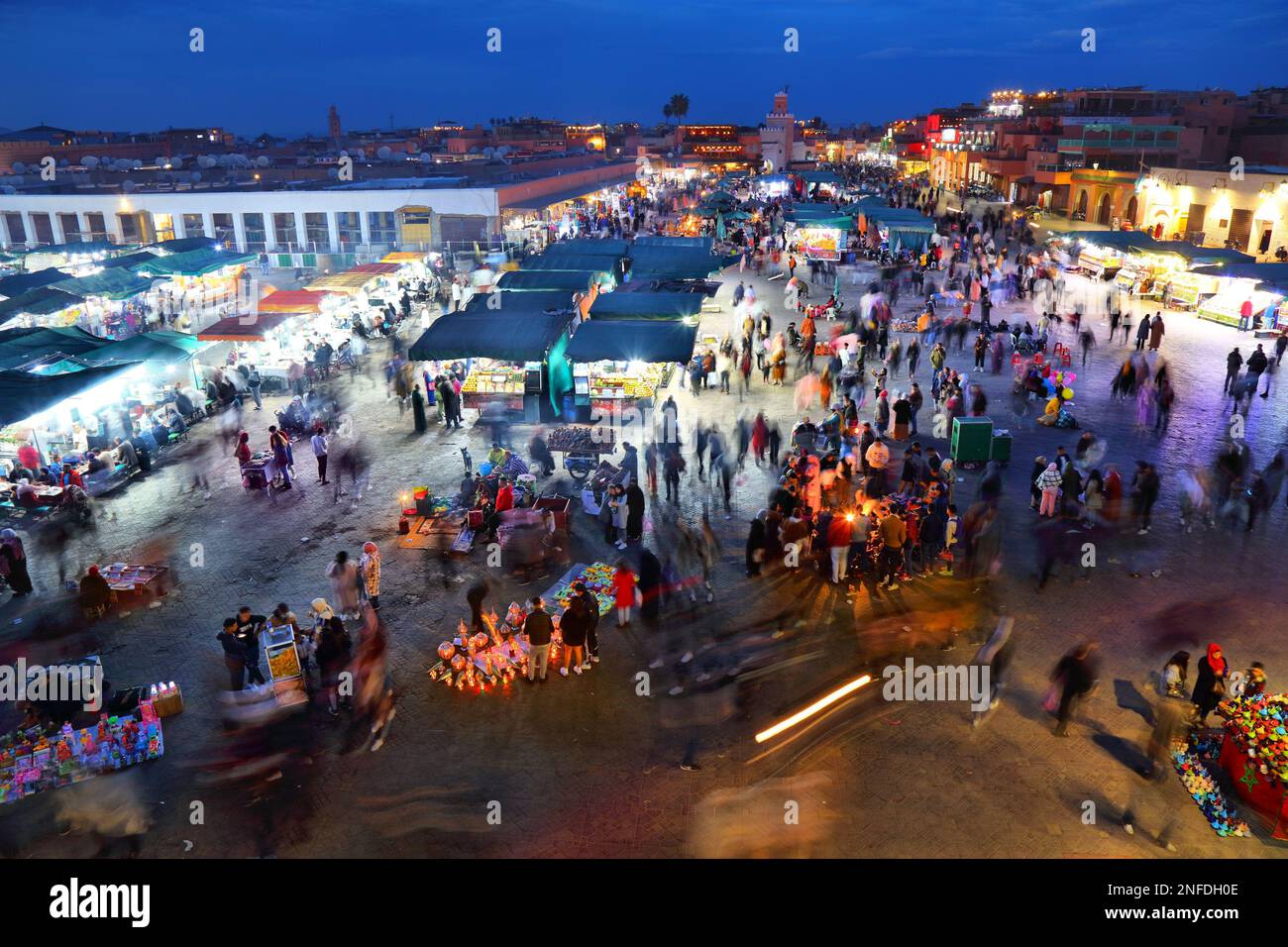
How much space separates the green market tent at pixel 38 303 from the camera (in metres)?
20.6

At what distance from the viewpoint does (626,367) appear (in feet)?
56.9

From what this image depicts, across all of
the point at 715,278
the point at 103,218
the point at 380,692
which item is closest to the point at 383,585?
the point at 380,692

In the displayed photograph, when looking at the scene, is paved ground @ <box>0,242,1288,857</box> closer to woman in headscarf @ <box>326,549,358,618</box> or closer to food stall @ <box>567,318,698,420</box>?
woman in headscarf @ <box>326,549,358,618</box>

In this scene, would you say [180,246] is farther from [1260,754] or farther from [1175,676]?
[1260,754]

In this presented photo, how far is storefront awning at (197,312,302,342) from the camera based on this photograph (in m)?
19.1

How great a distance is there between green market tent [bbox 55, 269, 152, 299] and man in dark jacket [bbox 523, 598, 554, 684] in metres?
21.8

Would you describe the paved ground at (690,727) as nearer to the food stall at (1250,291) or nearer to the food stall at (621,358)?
the food stall at (621,358)

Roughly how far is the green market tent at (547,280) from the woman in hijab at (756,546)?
12894mm

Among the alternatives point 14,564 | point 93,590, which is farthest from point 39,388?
point 93,590

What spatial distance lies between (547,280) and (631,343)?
6.60 meters

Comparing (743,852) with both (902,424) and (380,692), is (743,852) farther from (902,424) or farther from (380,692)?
(902,424)

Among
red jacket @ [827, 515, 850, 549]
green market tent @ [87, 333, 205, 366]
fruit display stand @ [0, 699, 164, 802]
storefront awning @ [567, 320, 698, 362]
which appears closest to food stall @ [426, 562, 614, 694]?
fruit display stand @ [0, 699, 164, 802]

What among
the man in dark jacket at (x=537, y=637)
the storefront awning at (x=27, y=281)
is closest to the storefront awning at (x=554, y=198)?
the storefront awning at (x=27, y=281)
